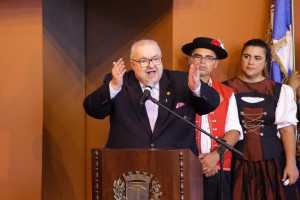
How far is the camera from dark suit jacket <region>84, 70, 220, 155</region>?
284 cm

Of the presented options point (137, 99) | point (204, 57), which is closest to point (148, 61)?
point (137, 99)

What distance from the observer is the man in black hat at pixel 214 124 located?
3.44 metres

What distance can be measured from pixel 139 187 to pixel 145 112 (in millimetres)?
744

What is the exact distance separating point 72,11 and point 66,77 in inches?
26.9

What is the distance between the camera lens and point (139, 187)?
228 centimetres

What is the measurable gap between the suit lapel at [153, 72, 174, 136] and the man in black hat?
390 millimetres

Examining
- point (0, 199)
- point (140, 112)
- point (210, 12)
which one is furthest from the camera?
point (210, 12)

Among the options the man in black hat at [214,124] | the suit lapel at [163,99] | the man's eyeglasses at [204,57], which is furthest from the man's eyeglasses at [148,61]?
the man's eyeglasses at [204,57]

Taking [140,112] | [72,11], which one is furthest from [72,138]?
[140,112]

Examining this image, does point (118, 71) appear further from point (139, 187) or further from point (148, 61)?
point (139, 187)

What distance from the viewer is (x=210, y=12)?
435 centimetres

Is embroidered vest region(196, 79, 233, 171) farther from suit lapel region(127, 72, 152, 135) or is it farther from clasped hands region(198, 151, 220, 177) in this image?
suit lapel region(127, 72, 152, 135)

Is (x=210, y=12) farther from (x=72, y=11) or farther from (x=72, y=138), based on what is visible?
(x=72, y=138)

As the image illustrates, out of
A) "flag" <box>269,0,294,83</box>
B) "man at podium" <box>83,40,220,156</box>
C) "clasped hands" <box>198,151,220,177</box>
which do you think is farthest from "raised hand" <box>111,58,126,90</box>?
"flag" <box>269,0,294,83</box>
